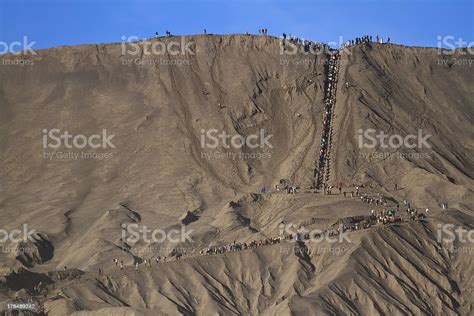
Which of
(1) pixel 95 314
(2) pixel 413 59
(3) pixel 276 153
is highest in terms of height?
(2) pixel 413 59

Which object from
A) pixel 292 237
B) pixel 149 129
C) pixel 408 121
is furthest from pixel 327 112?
pixel 292 237

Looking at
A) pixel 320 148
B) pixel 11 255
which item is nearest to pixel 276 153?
pixel 320 148

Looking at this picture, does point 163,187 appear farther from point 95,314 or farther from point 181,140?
point 95,314

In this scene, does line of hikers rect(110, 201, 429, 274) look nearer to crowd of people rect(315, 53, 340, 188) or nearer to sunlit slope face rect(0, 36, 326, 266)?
sunlit slope face rect(0, 36, 326, 266)

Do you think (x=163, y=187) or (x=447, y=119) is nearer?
(x=163, y=187)

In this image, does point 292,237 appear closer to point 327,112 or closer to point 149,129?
point 327,112

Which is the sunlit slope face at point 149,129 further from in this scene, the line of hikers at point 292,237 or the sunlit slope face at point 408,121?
the line of hikers at point 292,237
